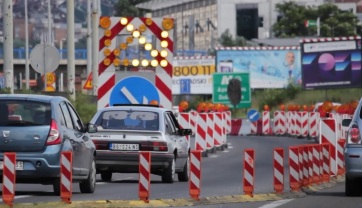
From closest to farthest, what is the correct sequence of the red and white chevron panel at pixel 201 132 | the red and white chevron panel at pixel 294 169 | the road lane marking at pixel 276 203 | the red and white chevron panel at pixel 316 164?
1. the road lane marking at pixel 276 203
2. the red and white chevron panel at pixel 294 169
3. the red and white chevron panel at pixel 316 164
4. the red and white chevron panel at pixel 201 132

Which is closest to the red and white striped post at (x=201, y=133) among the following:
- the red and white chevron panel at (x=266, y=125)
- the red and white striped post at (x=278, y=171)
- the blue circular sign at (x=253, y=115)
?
the red and white striped post at (x=278, y=171)

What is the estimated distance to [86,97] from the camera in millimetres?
50156

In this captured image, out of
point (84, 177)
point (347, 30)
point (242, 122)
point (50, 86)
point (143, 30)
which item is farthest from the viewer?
point (347, 30)

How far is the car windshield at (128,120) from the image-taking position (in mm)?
24453

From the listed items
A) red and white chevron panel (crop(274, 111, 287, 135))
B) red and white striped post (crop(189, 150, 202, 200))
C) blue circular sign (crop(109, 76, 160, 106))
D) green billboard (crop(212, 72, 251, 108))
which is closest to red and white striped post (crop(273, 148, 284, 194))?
red and white striped post (crop(189, 150, 202, 200))

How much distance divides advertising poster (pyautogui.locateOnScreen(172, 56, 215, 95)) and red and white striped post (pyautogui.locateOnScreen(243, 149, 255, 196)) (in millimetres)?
73496

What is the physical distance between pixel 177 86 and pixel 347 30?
77.0 feet

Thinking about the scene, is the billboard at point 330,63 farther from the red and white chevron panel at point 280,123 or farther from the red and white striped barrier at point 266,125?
the red and white chevron panel at point 280,123

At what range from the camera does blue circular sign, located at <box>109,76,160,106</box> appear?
29844mm

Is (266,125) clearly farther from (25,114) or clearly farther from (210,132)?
(25,114)

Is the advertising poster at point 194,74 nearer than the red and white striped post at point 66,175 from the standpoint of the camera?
No

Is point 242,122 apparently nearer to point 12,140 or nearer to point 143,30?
point 143,30

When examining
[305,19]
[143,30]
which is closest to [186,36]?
[305,19]

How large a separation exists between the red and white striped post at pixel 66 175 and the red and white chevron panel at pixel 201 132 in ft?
62.5
